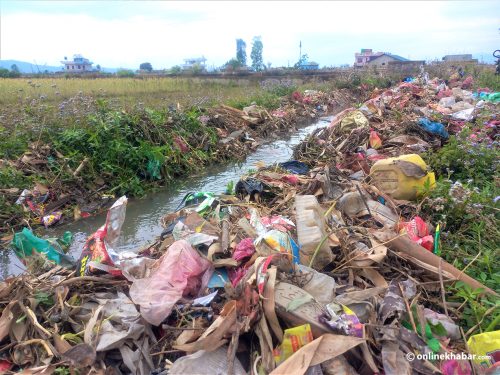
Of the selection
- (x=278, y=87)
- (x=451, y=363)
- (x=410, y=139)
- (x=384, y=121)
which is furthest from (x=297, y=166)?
(x=278, y=87)

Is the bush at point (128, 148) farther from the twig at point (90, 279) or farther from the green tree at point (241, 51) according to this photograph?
the green tree at point (241, 51)

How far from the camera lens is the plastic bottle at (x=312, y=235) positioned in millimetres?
2590

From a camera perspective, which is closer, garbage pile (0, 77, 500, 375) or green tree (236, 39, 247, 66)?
garbage pile (0, 77, 500, 375)

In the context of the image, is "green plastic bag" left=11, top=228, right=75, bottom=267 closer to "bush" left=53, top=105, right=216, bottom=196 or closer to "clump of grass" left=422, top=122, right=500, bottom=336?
"bush" left=53, top=105, right=216, bottom=196

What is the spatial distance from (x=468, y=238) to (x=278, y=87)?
13181 millimetres

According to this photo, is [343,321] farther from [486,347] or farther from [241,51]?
[241,51]

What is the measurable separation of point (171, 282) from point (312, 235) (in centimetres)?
111

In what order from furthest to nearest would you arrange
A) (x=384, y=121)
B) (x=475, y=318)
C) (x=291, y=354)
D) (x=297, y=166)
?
(x=384, y=121), (x=297, y=166), (x=475, y=318), (x=291, y=354)

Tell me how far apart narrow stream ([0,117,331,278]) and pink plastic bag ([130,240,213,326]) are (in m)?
1.84

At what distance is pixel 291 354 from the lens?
179 centimetres

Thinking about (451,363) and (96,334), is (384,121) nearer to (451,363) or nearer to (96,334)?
(451,363)

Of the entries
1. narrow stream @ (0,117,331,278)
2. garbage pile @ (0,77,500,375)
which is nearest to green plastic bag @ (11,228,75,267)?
garbage pile @ (0,77,500,375)

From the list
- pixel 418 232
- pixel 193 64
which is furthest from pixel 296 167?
pixel 193 64

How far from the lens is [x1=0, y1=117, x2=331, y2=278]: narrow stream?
413 centimetres
